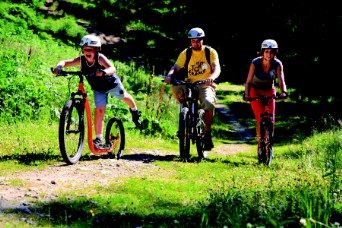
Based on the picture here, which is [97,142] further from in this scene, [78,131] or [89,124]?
[78,131]

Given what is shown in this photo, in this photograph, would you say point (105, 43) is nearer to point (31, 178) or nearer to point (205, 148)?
point (205, 148)

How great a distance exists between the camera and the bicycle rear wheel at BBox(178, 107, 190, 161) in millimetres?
10047

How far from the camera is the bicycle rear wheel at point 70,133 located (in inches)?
327

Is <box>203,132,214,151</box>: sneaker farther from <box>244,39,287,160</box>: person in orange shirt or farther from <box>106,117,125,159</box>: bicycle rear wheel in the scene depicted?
<box>106,117,125,159</box>: bicycle rear wheel

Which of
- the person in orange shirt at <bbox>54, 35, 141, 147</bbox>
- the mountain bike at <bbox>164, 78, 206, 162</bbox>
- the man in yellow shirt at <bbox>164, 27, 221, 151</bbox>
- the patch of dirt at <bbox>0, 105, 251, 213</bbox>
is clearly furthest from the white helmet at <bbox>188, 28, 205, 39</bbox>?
→ the patch of dirt at <bbox>0, 105, 251, 213</bbox>

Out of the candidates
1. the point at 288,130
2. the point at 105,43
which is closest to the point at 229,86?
the point at 105,43

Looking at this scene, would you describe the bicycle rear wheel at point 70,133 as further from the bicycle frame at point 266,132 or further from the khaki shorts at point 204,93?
the bicycle frame at point 266,132

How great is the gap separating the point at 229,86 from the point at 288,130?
29.1 feet

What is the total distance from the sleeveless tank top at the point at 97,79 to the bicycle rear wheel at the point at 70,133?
39cm

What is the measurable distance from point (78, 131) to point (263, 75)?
11.7ft

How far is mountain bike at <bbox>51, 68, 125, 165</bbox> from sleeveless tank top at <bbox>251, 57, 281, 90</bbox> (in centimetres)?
263

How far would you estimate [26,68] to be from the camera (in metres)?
14.8

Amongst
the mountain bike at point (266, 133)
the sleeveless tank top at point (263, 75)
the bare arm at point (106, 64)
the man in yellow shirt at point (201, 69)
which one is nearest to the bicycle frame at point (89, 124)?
the bare arm at point (106, 64)

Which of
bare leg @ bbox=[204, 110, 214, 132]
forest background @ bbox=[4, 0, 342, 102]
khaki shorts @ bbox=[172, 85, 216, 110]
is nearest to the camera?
khaki shorts @ bbox=[172, 85, 216, 110]
